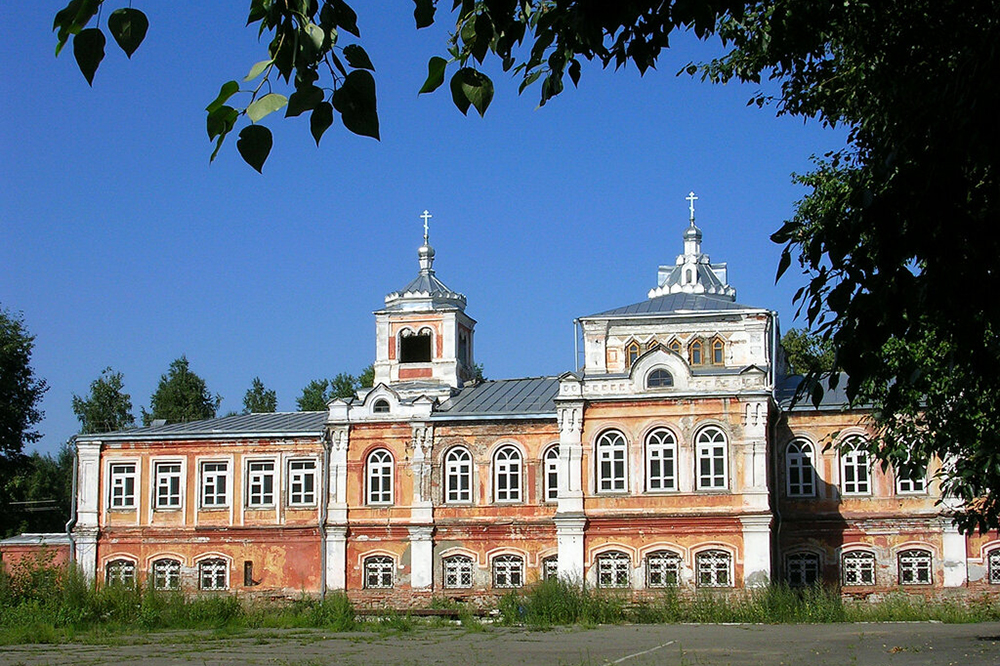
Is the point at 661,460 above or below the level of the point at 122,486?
above

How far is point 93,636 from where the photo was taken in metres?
25.1

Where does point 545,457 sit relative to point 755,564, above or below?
above

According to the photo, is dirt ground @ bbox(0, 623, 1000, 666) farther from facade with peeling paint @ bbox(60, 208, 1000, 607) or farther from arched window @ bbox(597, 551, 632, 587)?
facade with peeling paint @ bbox(60, 208, 1000, 607)

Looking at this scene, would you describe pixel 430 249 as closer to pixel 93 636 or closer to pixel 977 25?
pixel 93 636

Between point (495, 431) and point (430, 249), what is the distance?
875 centimetres

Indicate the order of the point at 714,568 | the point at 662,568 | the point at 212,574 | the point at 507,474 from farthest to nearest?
the point at 212,574 < the point at 507,474 < the point at 662,568 < the point at 714,568

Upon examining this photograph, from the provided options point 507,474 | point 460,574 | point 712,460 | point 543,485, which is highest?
point 712,460

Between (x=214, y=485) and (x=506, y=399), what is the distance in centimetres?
905

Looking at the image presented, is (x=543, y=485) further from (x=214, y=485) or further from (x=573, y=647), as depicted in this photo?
(x=573, y=647)

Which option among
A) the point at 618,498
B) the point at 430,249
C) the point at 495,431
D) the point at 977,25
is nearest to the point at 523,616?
the point at 618,498

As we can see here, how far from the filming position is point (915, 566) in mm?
32656

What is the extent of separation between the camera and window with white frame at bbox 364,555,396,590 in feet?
115

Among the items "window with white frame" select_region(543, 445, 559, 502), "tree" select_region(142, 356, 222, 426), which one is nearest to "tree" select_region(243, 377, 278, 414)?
"tree" select_region(142, 356, 222, 426)

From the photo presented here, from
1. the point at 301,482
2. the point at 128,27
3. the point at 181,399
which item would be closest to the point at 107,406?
the point at 181,399
